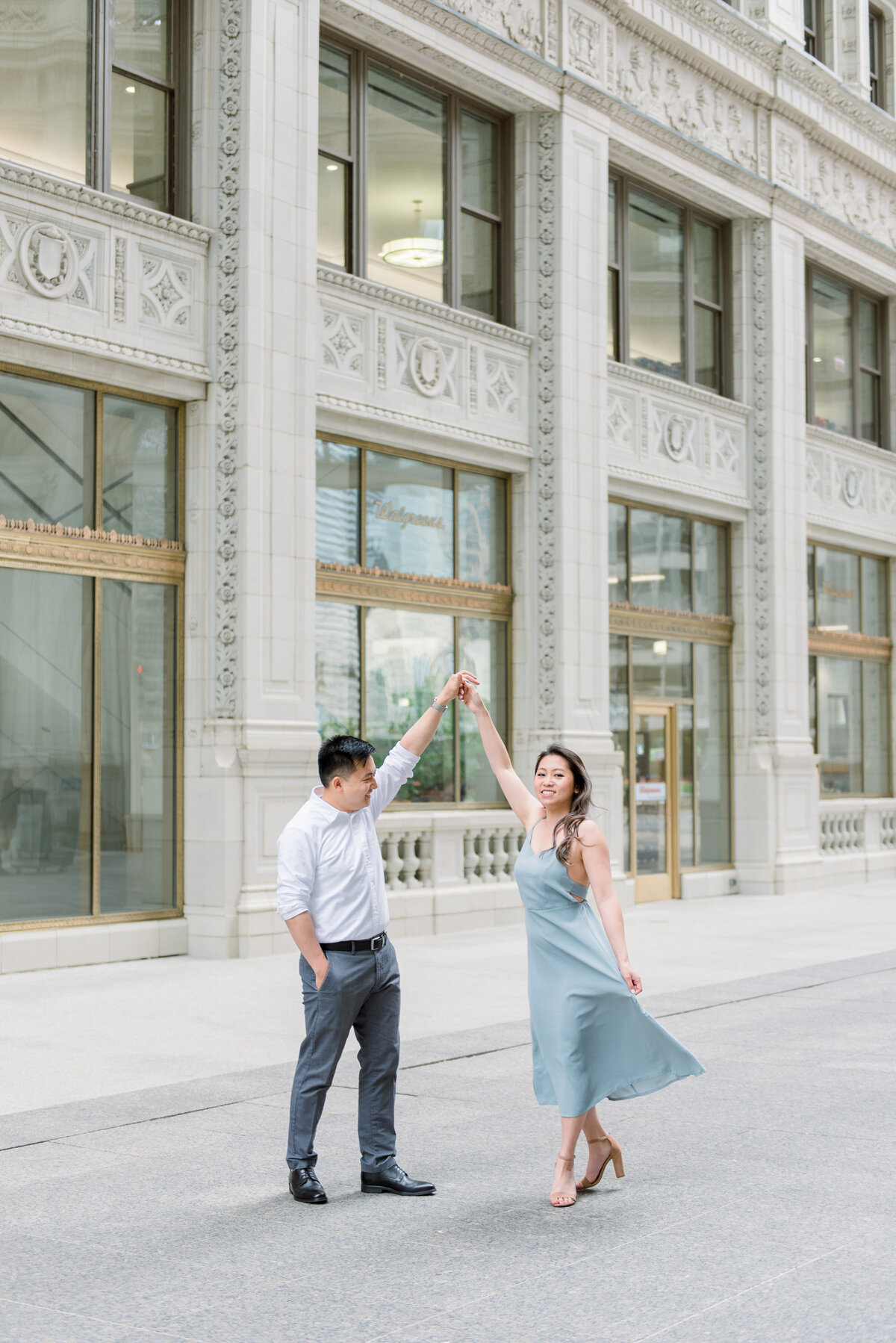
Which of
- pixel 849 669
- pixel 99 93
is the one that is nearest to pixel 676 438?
pixel 849 669

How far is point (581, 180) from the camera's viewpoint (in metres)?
18.9

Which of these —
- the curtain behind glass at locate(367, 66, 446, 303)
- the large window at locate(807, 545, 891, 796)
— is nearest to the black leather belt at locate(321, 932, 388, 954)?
the curtain behind glass at locate(367, 66, 446, 303)

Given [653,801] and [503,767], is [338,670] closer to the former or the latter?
[653,801]

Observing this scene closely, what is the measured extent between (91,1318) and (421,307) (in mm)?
13800

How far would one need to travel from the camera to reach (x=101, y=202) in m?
13.5

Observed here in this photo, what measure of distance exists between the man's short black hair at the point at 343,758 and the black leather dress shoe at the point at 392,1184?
1.56 metres

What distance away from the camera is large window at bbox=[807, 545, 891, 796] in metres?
24.6

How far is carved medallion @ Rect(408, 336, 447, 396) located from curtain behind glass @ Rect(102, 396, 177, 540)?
333 centimetres

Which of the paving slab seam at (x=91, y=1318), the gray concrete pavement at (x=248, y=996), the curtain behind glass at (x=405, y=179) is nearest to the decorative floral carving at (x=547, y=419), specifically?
the curtain behind glass at (x=405, y=179)

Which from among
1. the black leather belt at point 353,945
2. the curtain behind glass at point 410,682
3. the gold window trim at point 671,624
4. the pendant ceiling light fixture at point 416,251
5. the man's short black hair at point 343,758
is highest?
the pendant ceiling light fixture at point 416,251

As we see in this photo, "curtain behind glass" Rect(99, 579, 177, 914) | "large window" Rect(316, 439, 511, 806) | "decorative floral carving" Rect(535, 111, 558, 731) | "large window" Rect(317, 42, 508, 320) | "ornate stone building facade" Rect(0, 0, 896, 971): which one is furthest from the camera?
"decorative floral carving" Rect(535, 111, 558, 731)

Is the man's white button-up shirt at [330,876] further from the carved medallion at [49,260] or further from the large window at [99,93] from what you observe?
the large window at [99,93]

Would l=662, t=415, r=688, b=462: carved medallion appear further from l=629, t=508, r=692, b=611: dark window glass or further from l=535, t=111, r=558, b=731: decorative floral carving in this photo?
l=535, t=111, r=558, b=731: decorative floral carving

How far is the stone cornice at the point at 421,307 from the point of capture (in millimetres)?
15852
